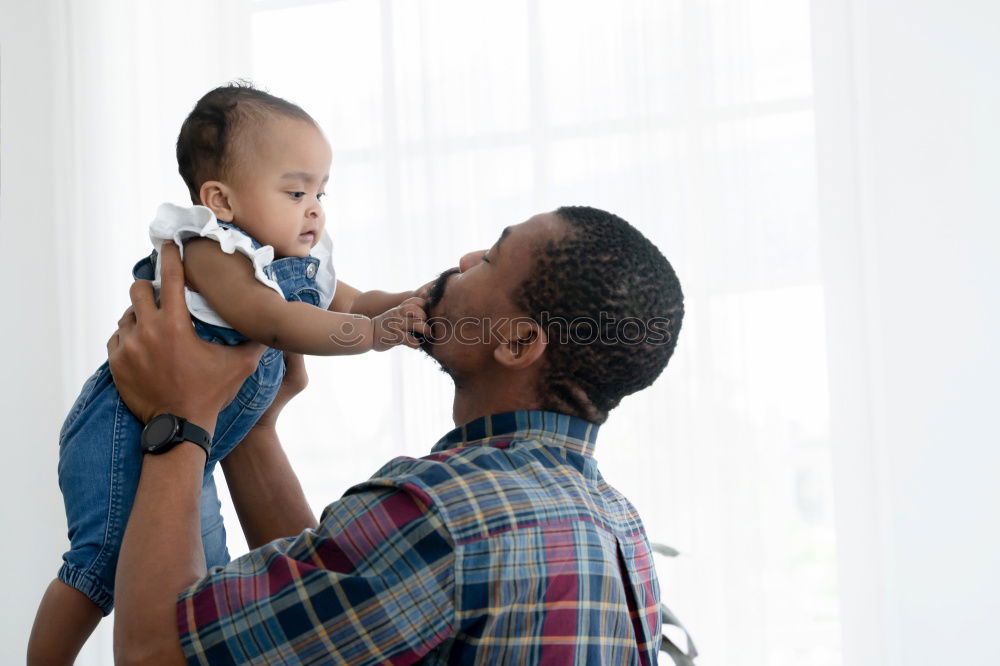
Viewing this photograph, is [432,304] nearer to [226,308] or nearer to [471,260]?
[471,260]

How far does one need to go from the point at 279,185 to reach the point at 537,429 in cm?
53

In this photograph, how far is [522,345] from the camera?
3.67 feet

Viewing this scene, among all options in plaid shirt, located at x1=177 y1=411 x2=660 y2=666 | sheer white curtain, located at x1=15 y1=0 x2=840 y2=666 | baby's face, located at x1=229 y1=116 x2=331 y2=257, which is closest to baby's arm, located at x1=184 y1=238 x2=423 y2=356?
baby's face, located at x1=229 y1=116 x2=331 y2=257

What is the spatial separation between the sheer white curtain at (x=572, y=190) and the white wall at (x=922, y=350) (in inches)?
5.5

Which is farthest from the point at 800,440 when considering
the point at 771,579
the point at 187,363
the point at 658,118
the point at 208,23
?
the point at 208,23

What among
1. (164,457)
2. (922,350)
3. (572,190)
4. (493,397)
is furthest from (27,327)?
(922,350)

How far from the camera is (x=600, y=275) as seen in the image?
108 cm

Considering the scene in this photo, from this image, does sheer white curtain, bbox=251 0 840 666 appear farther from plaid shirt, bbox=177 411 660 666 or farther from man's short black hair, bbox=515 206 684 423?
plaid shirt, bbox=177 411 660 666

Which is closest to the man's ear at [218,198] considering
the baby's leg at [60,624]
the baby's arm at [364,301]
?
the baby's arm at [364,301]

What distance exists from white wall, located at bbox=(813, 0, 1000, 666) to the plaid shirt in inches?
77.9

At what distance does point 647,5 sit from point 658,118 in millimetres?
371

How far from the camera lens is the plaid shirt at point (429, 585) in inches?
35.7

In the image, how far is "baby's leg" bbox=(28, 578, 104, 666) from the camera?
1.19 metres

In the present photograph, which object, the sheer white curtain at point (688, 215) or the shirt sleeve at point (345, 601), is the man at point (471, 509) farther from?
the sheer white curtain at point (688, 215)
